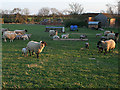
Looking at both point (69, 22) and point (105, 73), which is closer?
point (105, 73)

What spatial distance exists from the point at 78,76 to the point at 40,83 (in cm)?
194

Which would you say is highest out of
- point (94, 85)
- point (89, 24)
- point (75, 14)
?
point (75, 14)

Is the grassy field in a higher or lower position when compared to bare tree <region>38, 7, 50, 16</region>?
lower

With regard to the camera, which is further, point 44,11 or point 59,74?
point 44,11

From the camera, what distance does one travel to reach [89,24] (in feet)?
160

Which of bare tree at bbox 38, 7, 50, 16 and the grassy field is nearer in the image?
the grassy field

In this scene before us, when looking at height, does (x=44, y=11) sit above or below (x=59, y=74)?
above

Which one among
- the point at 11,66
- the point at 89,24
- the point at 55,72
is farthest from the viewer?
the point at 89,24

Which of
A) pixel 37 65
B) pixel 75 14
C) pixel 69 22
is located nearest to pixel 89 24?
pixel 69 22

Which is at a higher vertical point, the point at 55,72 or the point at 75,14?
the point at 75,14

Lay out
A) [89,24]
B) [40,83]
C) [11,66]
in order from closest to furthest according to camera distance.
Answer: [40,83] < [11,66] < [89,24]

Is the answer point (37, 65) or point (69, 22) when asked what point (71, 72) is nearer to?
point (37, 65)

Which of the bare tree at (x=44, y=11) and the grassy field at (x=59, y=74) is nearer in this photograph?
the grassy field at (x=59, y=74)

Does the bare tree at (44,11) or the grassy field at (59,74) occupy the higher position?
the bare tree at (44,11)
